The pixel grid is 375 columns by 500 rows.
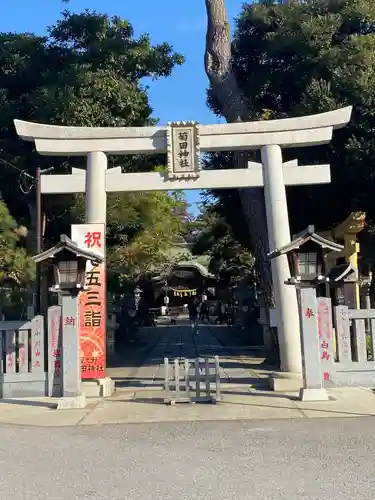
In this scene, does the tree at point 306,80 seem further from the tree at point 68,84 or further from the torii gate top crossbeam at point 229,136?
the tree at point 68,84

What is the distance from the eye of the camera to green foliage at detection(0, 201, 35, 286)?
16.9 m

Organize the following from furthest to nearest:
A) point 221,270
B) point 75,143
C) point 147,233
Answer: point 221,270, point 147,233, point 75,143

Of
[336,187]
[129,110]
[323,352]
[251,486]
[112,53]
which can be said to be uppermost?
[112,53]

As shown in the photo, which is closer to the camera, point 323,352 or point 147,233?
point 323,352

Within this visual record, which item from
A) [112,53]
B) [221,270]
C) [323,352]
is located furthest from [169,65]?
[221,270]

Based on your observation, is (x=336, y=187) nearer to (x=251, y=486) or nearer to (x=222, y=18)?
(x=222, y=18)

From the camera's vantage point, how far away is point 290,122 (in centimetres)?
1291

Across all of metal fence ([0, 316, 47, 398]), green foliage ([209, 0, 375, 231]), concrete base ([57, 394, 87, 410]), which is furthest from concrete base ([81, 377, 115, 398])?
green foliage ([209, 0, 375, 231])

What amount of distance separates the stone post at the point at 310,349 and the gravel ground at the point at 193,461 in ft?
5.34

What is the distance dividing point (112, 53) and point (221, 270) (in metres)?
18.4

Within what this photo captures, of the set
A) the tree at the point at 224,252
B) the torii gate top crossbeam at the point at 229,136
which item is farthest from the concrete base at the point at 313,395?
the tree at the point at 224,252

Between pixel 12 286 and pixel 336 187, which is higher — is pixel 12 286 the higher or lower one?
the lower one

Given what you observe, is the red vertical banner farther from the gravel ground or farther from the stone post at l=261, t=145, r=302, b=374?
the stone post at l=261, t=145, r=302, b=374

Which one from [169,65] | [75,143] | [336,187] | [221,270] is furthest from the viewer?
[221,270]
